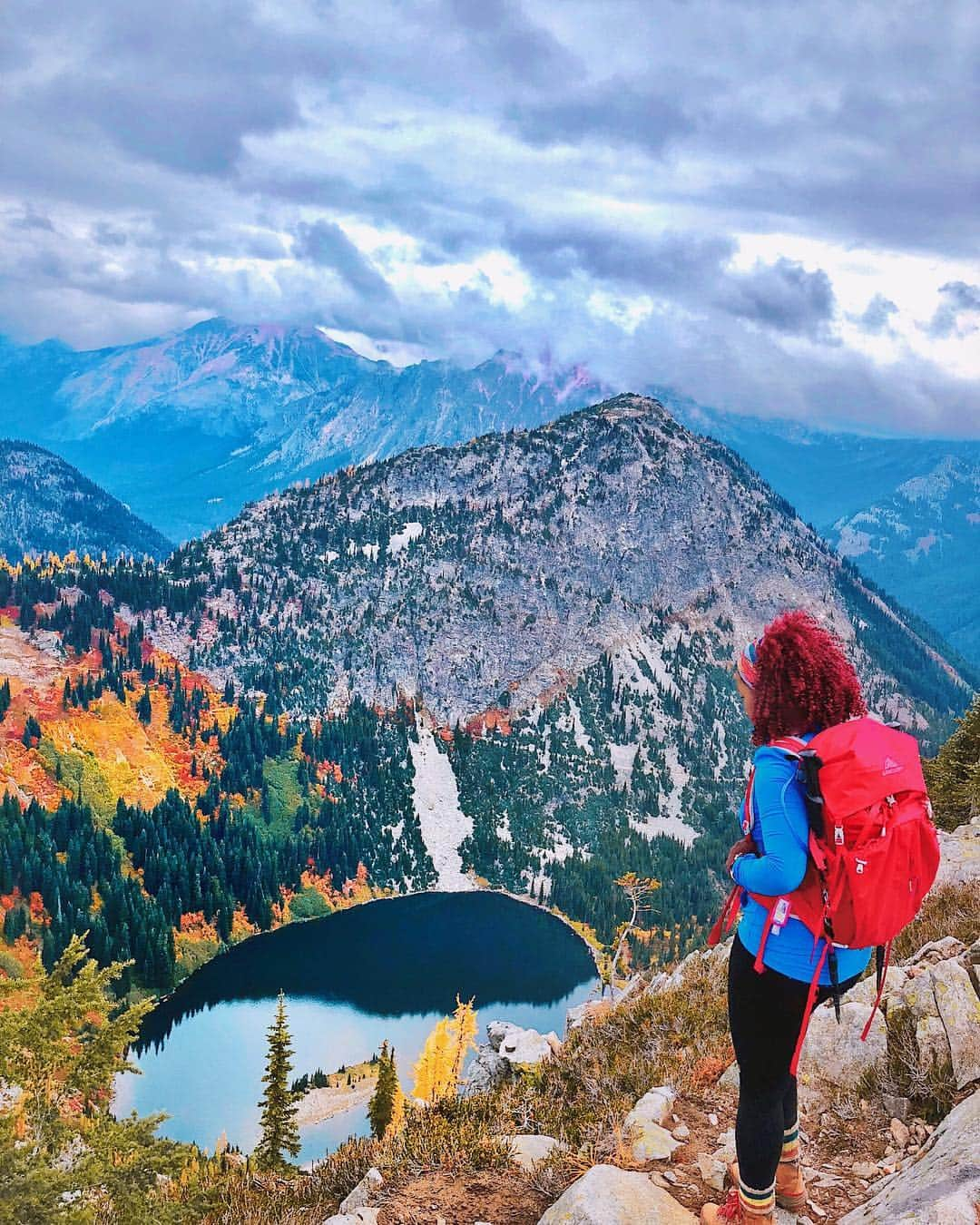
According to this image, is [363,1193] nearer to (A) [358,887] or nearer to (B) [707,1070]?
(B) [707,1070]

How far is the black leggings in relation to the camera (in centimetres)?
523

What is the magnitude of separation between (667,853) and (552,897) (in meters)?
32.9

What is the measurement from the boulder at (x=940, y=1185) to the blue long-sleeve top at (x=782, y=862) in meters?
1.24

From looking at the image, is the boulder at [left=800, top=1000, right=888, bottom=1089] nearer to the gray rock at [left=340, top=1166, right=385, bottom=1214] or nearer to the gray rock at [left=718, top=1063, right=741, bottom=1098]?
the gray rock at [left=718, top=1063, right=741, bottom=1098]

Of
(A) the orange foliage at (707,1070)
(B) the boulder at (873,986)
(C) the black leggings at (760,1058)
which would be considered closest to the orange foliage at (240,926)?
(B) the boulder at (873,986)

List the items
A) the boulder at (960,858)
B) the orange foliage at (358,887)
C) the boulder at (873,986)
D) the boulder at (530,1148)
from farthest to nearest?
the orange foliage at (358,887)
the boulder at (960,858)
the boulder at (873,986)
the boulder at (530,1148)

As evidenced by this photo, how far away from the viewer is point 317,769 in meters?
168

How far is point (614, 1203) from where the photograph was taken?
596 centimetres

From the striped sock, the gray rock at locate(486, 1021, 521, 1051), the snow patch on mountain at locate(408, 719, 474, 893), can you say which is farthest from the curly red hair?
the snow patch on mountain at locate(408, 719, 474, 893)

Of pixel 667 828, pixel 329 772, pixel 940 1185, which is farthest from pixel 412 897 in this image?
pixel 940 1185

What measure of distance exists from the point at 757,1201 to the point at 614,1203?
3.80 feet

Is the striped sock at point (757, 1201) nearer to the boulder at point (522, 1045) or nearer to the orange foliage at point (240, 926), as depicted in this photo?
the boulder at point (522, 1045)

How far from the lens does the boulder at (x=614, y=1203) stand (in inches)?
230

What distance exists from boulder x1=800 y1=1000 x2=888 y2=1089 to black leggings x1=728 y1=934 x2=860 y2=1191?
141 inches
